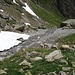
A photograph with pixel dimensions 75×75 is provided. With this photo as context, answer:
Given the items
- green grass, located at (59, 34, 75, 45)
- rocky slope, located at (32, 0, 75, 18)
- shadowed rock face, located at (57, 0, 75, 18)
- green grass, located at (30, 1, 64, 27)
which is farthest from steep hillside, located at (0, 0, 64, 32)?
green grass, located at (59, 34, 75, 45)

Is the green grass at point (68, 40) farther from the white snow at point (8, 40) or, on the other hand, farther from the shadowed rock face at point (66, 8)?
the shadowed rock face at point (66, 8)

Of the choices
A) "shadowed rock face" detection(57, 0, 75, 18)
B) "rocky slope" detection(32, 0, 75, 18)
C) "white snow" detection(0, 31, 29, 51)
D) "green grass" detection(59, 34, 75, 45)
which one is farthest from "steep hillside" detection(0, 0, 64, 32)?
"green grass" detection(59, 34, 75, 45)

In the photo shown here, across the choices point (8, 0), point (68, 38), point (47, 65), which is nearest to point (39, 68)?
point (47, 65)

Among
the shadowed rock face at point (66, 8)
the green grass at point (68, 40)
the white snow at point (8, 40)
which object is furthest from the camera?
the shadowed rock face at point (66, 8)

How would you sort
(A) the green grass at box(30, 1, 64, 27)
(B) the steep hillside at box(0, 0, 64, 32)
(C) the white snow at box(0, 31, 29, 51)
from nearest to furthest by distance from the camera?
(C) the white snow at box(0, 31, 29, 51) < (B) the steep hillside at box(0, 0, 64, 32) < (A) the green grass at box(30, 1, 64, 27)

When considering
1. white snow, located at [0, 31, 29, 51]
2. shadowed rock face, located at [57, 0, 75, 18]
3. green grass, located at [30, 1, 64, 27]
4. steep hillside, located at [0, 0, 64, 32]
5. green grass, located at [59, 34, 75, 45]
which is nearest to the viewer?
white snow, located at [0, 31, 29, 51]

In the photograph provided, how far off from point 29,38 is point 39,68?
33888 mm

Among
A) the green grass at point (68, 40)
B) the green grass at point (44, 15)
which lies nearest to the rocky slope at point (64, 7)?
the green grass at point (44, 15)

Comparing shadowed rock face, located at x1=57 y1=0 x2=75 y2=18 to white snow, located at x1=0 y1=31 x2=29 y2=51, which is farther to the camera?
shadowed rock face, located at x1=57 y1=0 x2=75 y2=18

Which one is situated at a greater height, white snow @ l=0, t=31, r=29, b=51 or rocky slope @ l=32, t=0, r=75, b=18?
white snow @ l=0, t=31, r=29, b=51

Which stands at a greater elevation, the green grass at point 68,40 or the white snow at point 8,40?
the white snow at point 8,40

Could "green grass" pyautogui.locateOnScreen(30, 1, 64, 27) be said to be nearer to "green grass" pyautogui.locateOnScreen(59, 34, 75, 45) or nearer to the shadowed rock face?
the shadowed rock face

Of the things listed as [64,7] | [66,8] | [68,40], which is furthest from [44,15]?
[68,40]

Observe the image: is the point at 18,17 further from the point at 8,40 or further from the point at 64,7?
the point at 64,7
